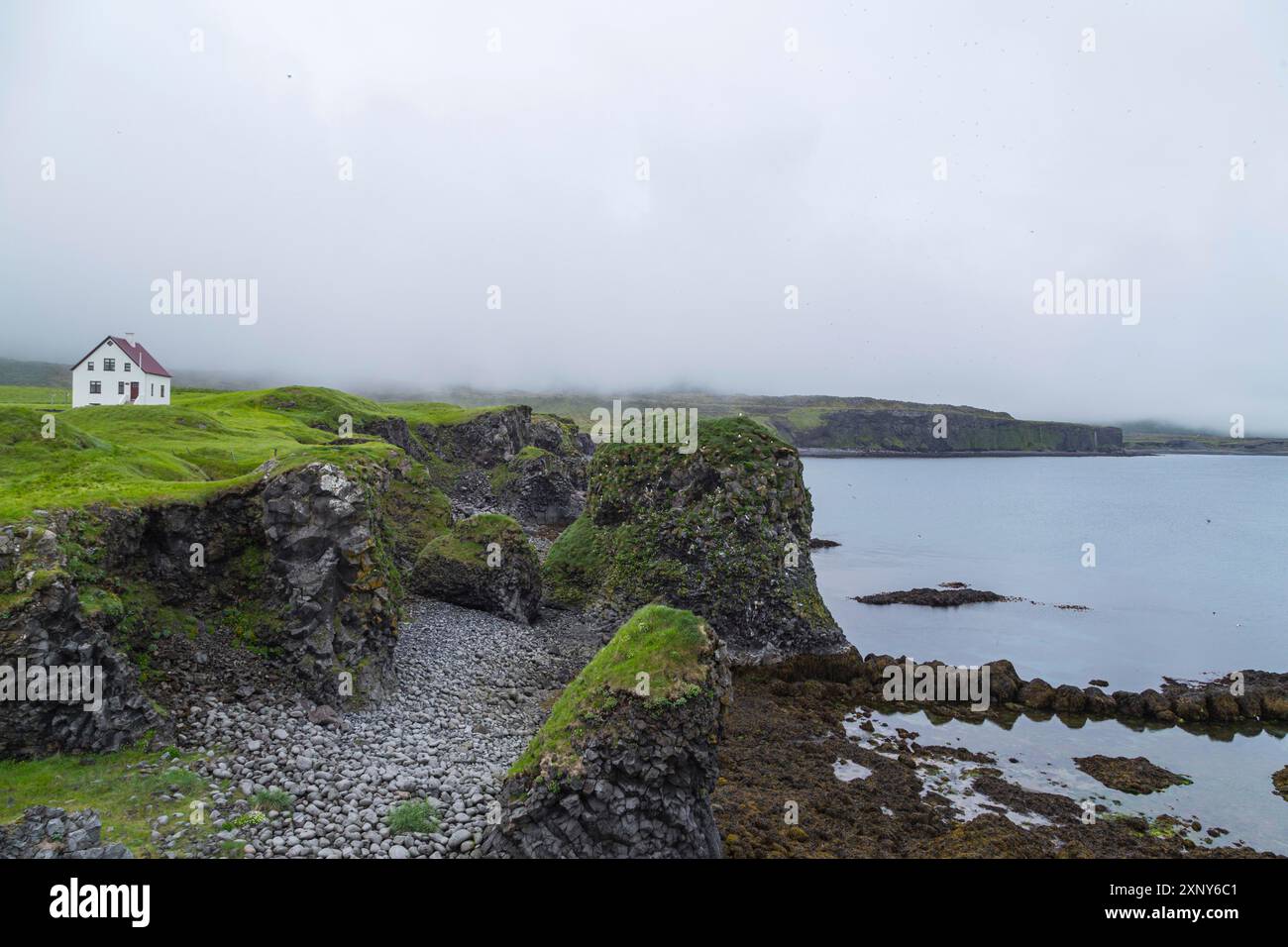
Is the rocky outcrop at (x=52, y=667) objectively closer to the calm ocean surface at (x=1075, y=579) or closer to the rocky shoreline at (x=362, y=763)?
the rocky shoreline at (x=362, y=763)

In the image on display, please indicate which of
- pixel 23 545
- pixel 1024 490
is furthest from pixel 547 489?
pixel 1024 490

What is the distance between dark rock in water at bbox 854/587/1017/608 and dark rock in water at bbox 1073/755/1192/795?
95.3 ft

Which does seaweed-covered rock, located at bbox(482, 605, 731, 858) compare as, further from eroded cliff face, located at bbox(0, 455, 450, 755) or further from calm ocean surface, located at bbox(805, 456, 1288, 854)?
calm ocean surface, located at bbox(805, 456, 1288, 854)

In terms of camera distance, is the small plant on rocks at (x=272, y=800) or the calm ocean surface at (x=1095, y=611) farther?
the calm ocean surface at (x=1095, y=611)

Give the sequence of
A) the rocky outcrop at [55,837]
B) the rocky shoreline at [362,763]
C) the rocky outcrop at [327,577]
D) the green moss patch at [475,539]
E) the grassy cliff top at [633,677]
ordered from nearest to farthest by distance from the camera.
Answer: the rocky outcrop at [55,837] → the grassy cliff top at [633,677] → the rocky shoreline at [362,763] → the rocky outcrop at [327,577] → the green moss patch at [475,539]

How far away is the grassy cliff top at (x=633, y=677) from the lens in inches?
568

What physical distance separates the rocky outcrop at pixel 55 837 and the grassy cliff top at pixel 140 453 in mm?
7696

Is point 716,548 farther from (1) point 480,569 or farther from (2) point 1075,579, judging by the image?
(2) point 1075,579

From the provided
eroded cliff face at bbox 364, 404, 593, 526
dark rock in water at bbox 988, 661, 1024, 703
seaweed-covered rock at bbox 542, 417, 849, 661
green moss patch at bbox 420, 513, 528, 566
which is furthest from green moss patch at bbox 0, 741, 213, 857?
eroded cliff face at bbox 364, 404, 593, 526

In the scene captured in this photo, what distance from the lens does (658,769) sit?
14.1 meters

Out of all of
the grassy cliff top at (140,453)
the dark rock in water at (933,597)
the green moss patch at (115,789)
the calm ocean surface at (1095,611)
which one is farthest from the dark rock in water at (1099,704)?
the green moss patch at (115,789)

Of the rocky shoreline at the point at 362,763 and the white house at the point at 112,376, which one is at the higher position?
the white house at the point at 112,376

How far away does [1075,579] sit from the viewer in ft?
223
